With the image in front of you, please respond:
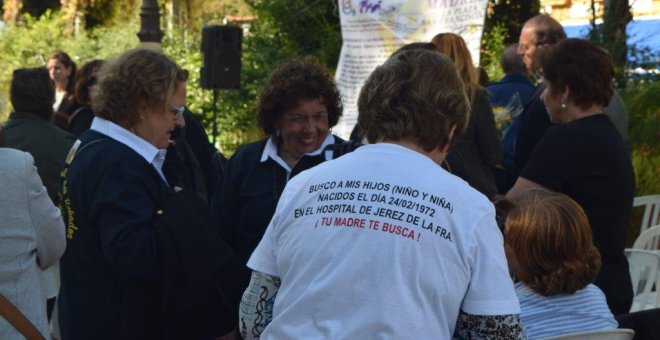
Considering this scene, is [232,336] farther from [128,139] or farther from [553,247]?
[553,247]

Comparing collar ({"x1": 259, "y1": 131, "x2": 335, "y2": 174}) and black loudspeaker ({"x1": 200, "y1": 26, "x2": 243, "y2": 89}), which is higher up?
collar ({"x1": 259, "y1": 131, "x2": 335, "y2": 174})

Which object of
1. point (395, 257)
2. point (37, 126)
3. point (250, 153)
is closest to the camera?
point (395, 257)

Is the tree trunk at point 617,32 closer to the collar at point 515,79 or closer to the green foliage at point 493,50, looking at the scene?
the collar at point 515,79

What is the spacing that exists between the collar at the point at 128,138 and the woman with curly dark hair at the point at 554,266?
126 cm

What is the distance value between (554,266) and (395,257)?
121 centimetres

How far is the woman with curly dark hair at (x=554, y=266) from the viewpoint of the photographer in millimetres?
3398

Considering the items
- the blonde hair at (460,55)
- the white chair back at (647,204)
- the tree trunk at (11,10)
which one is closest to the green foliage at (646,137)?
the white chair back at (647,204)

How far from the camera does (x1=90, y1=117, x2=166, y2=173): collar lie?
3.72 metres

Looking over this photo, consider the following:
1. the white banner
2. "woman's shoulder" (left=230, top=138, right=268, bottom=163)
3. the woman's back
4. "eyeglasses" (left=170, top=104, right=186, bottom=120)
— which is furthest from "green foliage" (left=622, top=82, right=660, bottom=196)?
the woman's back

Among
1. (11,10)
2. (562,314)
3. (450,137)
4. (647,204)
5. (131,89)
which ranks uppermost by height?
(450,137)

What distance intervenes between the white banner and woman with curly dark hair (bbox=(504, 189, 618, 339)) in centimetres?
535

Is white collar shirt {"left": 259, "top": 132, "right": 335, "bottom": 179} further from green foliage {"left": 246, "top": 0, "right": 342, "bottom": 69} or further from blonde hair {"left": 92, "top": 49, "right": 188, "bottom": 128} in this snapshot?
green foliage {"left": 246, "top": 0, "right": 342, "bottom": 69}

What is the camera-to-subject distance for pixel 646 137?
7945 millimetres

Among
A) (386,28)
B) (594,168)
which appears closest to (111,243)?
(594,168)
